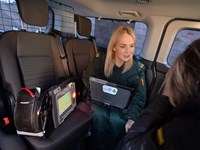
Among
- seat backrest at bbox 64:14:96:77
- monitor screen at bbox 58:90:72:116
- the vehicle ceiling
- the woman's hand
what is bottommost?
the woman's hand

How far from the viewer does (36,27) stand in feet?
5.26

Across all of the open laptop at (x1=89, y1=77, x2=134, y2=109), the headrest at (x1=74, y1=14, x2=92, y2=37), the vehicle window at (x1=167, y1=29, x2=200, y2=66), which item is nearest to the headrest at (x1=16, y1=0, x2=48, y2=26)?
the headrest at (x1=74, y1=14, x2=92, y2=37)

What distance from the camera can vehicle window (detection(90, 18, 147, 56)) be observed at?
7.15 feet

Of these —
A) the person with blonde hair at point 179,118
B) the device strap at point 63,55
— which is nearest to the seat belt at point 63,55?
the device strap at point 63,55

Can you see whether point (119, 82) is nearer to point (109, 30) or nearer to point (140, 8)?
point (140, 8)

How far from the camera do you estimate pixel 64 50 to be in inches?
69.8

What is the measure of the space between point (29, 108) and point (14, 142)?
0.29 m

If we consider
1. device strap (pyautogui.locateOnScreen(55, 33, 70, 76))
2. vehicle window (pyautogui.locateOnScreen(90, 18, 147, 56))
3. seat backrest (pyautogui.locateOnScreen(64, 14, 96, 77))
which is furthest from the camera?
vehicle window (pyautogui.locateOnScreen(90, 18, 147, 56))

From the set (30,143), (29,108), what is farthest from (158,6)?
(30,143)

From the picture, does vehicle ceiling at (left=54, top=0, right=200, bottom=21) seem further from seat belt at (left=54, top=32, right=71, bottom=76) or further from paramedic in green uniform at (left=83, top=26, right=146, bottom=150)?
seat belt at (left=54, top=32, right=71, bottom=76)

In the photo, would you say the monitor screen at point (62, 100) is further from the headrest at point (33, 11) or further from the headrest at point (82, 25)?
the headrest at point (82, 25)

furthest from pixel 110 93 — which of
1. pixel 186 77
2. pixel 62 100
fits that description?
pixel 186 77

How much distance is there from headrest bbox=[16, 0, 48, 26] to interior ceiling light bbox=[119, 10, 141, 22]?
988 mm

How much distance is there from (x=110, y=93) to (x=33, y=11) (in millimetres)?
913
